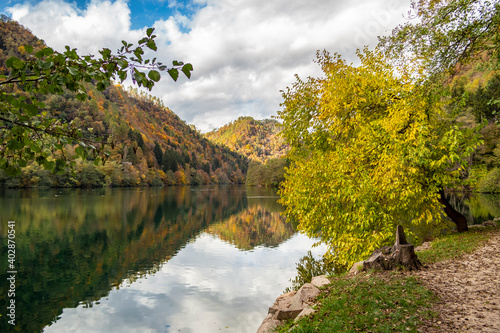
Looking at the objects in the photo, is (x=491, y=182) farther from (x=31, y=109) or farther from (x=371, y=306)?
(x=31, y=109)

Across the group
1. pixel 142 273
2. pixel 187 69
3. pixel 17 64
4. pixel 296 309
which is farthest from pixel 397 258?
pixel 142 273

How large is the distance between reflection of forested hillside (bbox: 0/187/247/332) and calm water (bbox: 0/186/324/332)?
6 cm

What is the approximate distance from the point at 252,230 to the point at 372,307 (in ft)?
96.1

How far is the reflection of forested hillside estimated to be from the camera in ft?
50.8

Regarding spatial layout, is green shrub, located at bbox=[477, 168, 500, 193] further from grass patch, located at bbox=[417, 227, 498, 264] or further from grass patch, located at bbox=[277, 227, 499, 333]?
grass patch, located at bbox=[277, 227, 499, 333]

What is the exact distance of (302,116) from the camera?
62.5 feet

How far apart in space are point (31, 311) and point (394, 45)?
70.0 ft

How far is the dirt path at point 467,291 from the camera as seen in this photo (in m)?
7.05

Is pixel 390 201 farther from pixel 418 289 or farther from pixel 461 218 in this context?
pixel 461 218

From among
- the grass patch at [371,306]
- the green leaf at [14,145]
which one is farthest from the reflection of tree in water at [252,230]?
the green leaf at [14,145]

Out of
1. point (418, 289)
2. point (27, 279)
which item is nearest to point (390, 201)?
point (418, 289)

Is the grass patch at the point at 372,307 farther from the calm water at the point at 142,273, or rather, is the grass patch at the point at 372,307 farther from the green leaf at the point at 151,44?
the green leaf at the point at 151,44

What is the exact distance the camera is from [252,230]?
3728 cm

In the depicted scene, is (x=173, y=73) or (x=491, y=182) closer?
(x=173, y=73)
